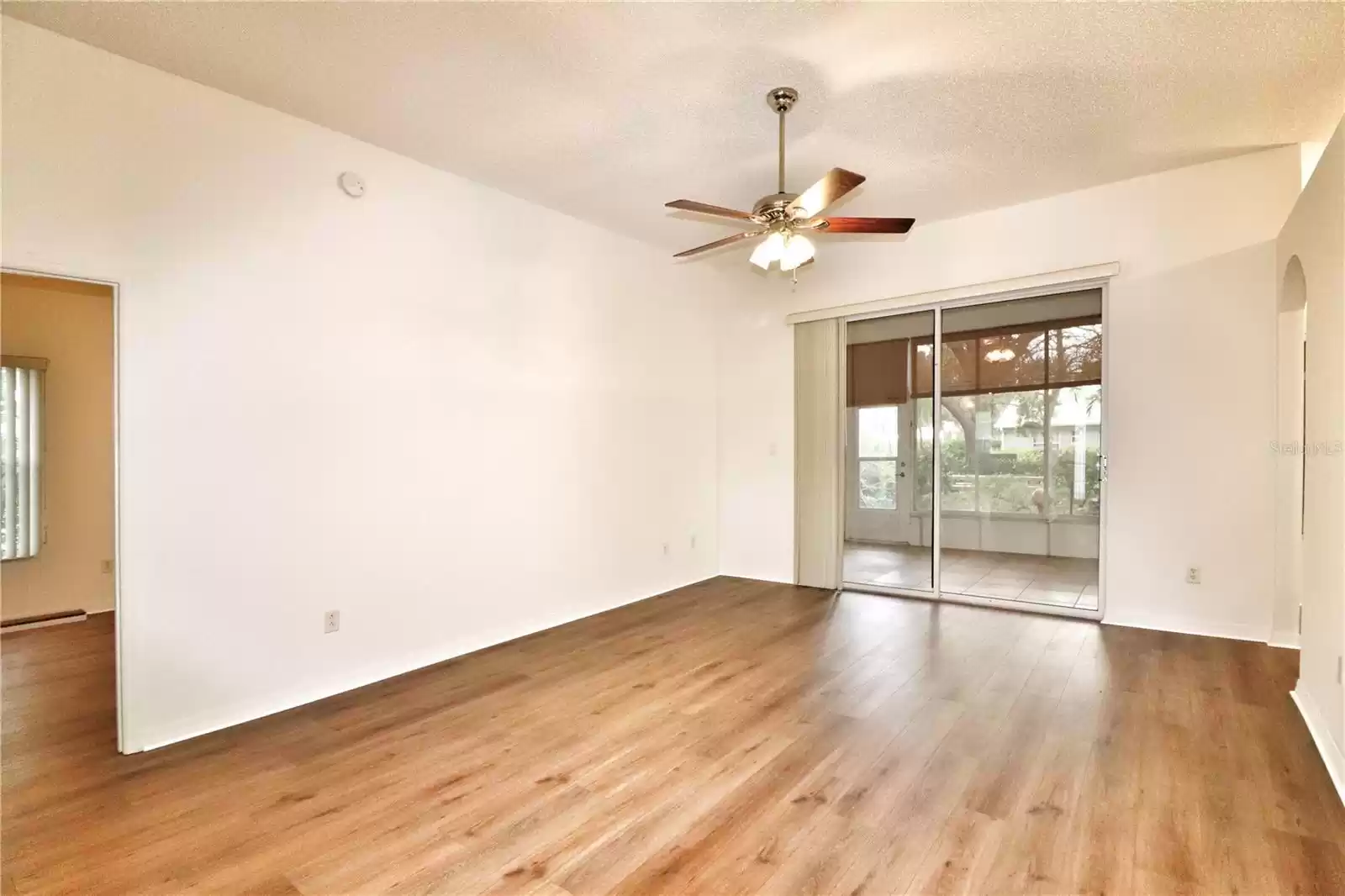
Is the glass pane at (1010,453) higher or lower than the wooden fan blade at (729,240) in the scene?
lower

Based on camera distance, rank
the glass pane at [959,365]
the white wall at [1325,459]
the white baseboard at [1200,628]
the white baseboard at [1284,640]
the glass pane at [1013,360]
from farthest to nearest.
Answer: the glass pane at [959,365] → the glass pane at [1013,360] → the white baseboard at [1200,628] → the white baseboard at [1284,640] → the white wall at [1325,459]

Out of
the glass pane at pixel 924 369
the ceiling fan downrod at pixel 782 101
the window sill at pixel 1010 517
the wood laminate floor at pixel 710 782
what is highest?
the ceiling fan downrod at pixel 782 101

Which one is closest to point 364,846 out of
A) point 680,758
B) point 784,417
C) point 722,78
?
point 680,758

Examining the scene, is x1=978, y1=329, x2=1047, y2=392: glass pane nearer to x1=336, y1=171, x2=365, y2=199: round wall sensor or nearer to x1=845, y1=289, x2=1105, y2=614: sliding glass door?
x1=845, y1=289, x2=1105, y2=614: sliding glass door

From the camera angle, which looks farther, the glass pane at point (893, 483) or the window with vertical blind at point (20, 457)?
the glass pane at point (893, 483)

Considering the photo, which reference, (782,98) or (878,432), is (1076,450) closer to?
(878,432)

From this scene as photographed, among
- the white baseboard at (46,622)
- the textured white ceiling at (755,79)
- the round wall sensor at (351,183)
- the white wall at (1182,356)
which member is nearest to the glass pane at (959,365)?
the white wall at (1182,356)

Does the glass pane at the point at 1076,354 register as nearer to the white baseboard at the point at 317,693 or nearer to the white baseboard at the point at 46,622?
the white baseboard at the point at 317,693

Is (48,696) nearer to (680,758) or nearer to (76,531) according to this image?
(76,531)

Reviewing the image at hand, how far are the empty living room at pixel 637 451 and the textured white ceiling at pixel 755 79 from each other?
3 cm

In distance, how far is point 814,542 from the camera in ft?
18.9

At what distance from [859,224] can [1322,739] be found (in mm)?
2907

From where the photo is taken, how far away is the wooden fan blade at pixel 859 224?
299cm

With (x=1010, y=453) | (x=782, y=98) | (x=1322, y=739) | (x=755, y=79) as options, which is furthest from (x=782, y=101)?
(x=1322, y=739)
